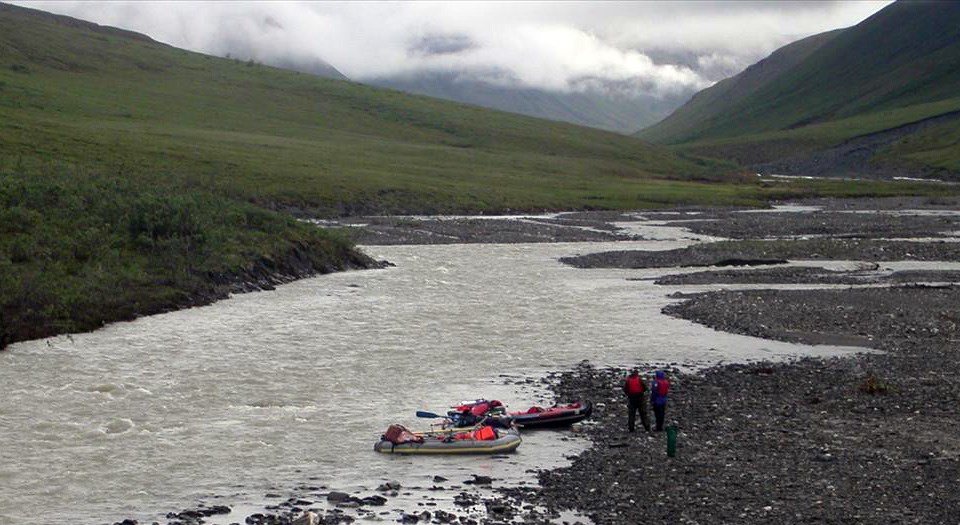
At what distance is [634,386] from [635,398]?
1.36ft

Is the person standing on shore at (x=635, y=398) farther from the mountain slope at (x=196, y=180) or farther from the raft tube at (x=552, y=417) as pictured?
the mountain slope at (x=196, y=180)

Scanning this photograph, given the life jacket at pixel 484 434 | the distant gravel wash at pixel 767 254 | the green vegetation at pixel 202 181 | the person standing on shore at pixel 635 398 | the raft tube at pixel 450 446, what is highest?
the green vegetation at pixel 202 181

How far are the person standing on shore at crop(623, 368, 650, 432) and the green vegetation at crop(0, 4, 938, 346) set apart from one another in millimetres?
21907

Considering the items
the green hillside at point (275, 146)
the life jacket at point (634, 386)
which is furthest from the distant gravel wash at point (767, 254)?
the life jacket at point (634, 386)

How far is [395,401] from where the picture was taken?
31.0 meters

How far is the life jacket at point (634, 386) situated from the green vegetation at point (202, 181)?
72.1 ft

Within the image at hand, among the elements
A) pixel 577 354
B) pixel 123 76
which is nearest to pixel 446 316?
pixel 577 354

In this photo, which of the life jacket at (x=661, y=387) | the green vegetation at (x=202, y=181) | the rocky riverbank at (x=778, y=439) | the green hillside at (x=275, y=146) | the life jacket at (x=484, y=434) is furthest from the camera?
the green hillside at (x=275, y=146)

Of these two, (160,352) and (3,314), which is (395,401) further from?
(3,314)

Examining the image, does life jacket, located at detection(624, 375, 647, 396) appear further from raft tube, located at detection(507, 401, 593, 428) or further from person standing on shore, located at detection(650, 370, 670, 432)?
raft tube, located at detection(507, 401, 593, 428)

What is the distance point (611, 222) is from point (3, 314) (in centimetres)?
7203

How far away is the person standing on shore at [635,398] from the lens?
27.1 metres

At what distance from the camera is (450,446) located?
1021 inches

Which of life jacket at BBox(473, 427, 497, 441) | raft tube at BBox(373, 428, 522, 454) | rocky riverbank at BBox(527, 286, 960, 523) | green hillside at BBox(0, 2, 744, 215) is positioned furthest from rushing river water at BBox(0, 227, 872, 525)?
green hillside at BBox(0, 2, 744, 215)
